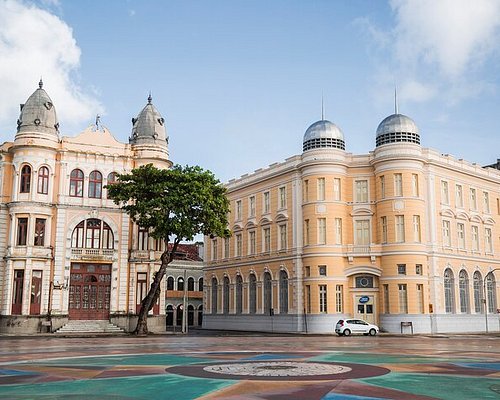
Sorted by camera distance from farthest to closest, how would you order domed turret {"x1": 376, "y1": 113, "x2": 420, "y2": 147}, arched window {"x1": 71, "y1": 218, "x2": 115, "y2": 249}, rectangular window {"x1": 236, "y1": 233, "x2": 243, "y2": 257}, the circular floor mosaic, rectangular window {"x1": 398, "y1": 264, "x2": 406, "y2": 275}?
rectangular window {"x1": 236, "y1": 233, "x2": 243, "y2": 257} → domed turret {"x1": 376, "y1": 113, "x2": 420, "y2": 147} → rectangular window {"x1": 398, "y1": 264, "x2": 406, "y2": 275} → arched window {"x1": 71, "y1": 218, "x2": 115, "y2": 249} → the circular floor mosaic

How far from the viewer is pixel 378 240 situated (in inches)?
2144

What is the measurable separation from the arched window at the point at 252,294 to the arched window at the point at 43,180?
23.5 meters

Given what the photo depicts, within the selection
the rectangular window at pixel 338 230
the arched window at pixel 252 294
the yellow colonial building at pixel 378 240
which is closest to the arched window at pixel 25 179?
the yellow colonial building at pixel 378 240

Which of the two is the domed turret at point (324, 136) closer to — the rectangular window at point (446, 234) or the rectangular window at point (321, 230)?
the rectangular window at point (321, 230)

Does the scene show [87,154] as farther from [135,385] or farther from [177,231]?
[135,385]

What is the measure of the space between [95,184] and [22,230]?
6901mm

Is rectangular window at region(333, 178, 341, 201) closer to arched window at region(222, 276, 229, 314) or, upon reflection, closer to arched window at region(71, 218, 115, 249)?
arched window at region(222, 276, 229, 314)

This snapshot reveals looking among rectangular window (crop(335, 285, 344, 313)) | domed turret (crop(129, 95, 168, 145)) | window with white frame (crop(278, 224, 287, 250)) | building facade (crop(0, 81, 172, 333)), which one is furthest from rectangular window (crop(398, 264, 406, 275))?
domed turret (crop(129, 95, 168, 145))

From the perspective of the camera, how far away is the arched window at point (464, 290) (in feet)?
186

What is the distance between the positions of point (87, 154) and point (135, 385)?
1497 inches

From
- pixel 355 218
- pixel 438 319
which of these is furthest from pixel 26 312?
pixel 438 319

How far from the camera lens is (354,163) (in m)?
56.3

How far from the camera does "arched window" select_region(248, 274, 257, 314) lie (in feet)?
205

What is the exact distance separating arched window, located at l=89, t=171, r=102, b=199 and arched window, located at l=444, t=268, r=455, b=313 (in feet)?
104
